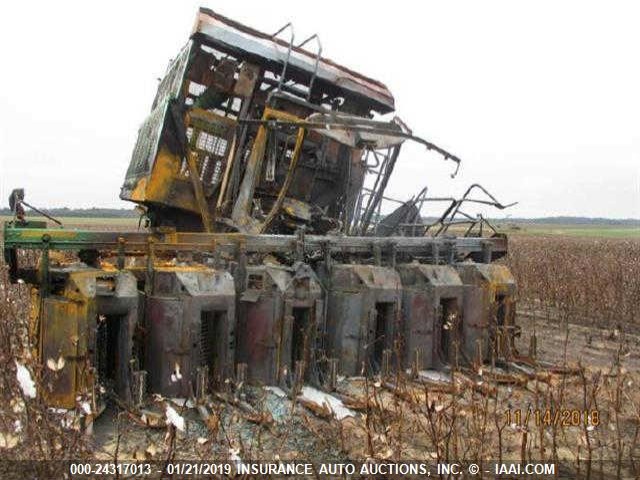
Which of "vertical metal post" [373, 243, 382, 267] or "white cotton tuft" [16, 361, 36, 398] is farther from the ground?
"vertical metal post" [373, 243, 382, 267]

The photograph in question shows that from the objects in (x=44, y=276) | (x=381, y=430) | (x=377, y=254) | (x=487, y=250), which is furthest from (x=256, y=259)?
(x=487, y=250)

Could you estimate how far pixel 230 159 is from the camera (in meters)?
7.96

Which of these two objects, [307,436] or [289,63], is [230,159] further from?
[307,436]

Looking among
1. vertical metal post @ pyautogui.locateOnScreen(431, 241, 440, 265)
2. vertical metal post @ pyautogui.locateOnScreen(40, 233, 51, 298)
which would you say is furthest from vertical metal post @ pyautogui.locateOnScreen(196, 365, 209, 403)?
vertical metal post @ pyautogui.locateOnScreen(431, 241, 440, 265)

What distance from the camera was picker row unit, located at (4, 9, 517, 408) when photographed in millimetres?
5480

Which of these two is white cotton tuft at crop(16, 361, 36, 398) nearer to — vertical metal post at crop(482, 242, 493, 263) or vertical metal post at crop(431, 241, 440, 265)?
vertical metal post at crop(431, 241, 440, 265)

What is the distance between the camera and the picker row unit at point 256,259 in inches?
216

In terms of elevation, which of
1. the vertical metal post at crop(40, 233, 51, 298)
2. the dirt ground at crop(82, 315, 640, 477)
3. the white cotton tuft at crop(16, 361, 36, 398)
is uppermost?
the vertical metal post at crop(40, 233, 51, 298)

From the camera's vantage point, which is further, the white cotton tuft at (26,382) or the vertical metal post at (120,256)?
the vertical metal post at (120,256)

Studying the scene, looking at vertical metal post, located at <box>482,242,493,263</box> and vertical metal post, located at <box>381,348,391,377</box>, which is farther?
vertical metal post, located at <box>482,242,493,263</box>

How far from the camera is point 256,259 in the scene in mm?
6906

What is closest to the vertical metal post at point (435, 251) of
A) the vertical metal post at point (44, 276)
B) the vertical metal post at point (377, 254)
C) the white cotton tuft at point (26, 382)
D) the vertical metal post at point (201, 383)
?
the vertical metal post at point (377, 254)

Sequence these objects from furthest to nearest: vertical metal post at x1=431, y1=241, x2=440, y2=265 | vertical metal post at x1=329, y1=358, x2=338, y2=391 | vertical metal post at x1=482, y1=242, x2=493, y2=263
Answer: vertical metal post at x1=482, y1=242, x2=493, y2=263 < vertical metal post at x1=431, y1=241, x2=440, y2=265 < vertical metal post at x1=329, y1=358, x2=338, y2=391

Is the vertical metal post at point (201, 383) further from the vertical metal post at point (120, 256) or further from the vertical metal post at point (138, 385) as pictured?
the vertical metal post at point (120, 256)
